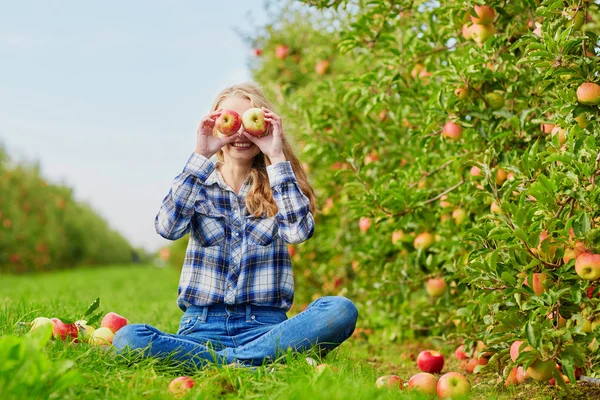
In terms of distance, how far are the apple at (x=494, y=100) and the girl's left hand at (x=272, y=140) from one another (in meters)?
1.08

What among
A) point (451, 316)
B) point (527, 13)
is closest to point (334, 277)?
point (451, 316)

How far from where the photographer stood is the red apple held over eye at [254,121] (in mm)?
2799

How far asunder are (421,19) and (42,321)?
2.63m

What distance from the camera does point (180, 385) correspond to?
2.10 m

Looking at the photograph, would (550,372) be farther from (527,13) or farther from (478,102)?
(527,13)

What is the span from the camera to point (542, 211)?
240 centimetres

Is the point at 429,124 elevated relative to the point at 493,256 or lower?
elevated

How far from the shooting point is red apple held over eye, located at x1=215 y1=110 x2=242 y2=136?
279cm

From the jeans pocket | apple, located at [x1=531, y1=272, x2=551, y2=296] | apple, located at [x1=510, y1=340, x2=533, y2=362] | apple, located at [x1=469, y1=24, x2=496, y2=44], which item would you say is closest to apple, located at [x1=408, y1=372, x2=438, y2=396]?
apple, located at [x1=510, y1=340, x2=533, y2=362]

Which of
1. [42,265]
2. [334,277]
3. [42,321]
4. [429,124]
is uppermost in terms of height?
[429,124]

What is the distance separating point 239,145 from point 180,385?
1.22 m

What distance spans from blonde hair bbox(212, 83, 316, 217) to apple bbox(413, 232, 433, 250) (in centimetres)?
74

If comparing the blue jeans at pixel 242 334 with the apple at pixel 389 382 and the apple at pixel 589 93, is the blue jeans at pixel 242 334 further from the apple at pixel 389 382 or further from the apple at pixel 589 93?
the apple at pixel 589 93

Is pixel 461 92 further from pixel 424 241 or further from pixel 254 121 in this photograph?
pixel 254 121
